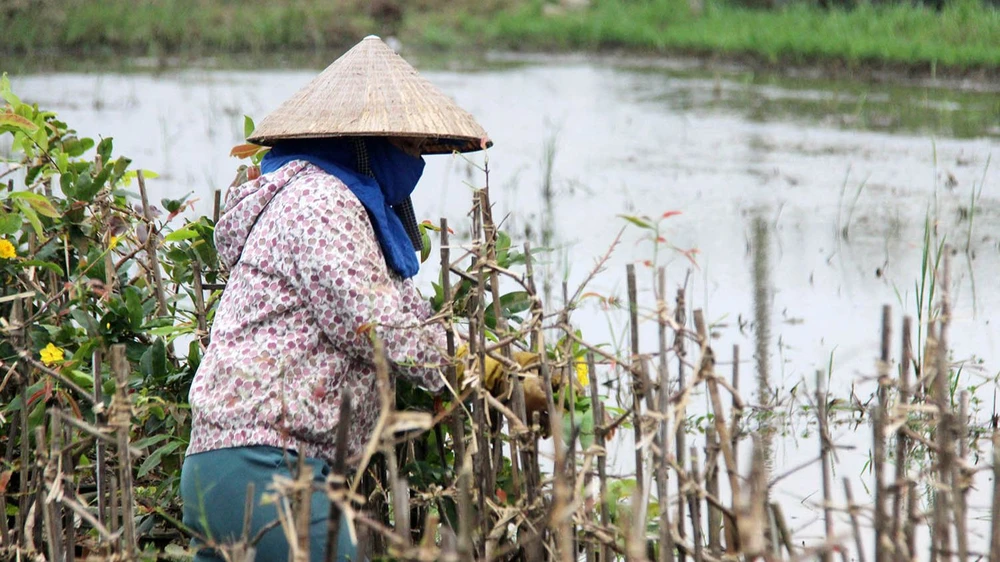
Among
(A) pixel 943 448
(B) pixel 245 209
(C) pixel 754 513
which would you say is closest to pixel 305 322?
(B) pixel 245 209

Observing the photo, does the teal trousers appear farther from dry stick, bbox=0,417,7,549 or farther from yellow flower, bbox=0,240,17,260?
yellow flower, bbox=0,240,17,260

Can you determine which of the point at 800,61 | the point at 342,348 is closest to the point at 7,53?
the point at 800,61

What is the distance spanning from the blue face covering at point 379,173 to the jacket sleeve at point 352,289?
2.2 inches

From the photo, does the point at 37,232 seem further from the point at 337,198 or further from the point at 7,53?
the point at 7,53

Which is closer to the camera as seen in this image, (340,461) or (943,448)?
(340,461)

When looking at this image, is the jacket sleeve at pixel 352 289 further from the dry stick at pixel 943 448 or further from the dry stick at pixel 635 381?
the dry stick at pixel 943 448

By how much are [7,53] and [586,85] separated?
6.63m

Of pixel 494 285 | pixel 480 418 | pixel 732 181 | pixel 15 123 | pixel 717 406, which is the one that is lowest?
pixel 732 181

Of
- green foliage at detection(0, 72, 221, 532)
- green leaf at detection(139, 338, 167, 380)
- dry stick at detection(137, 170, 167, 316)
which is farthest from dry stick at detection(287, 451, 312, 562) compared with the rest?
dry stick at detection(137, 170, 167, 316)

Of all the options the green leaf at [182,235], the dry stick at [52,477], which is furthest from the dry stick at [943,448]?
the green leaf at [182,235]

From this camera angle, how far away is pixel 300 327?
2064 mm

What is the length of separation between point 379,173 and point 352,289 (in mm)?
313

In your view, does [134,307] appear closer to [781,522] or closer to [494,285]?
[494,285]

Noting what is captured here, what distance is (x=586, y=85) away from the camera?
37.4 ft
